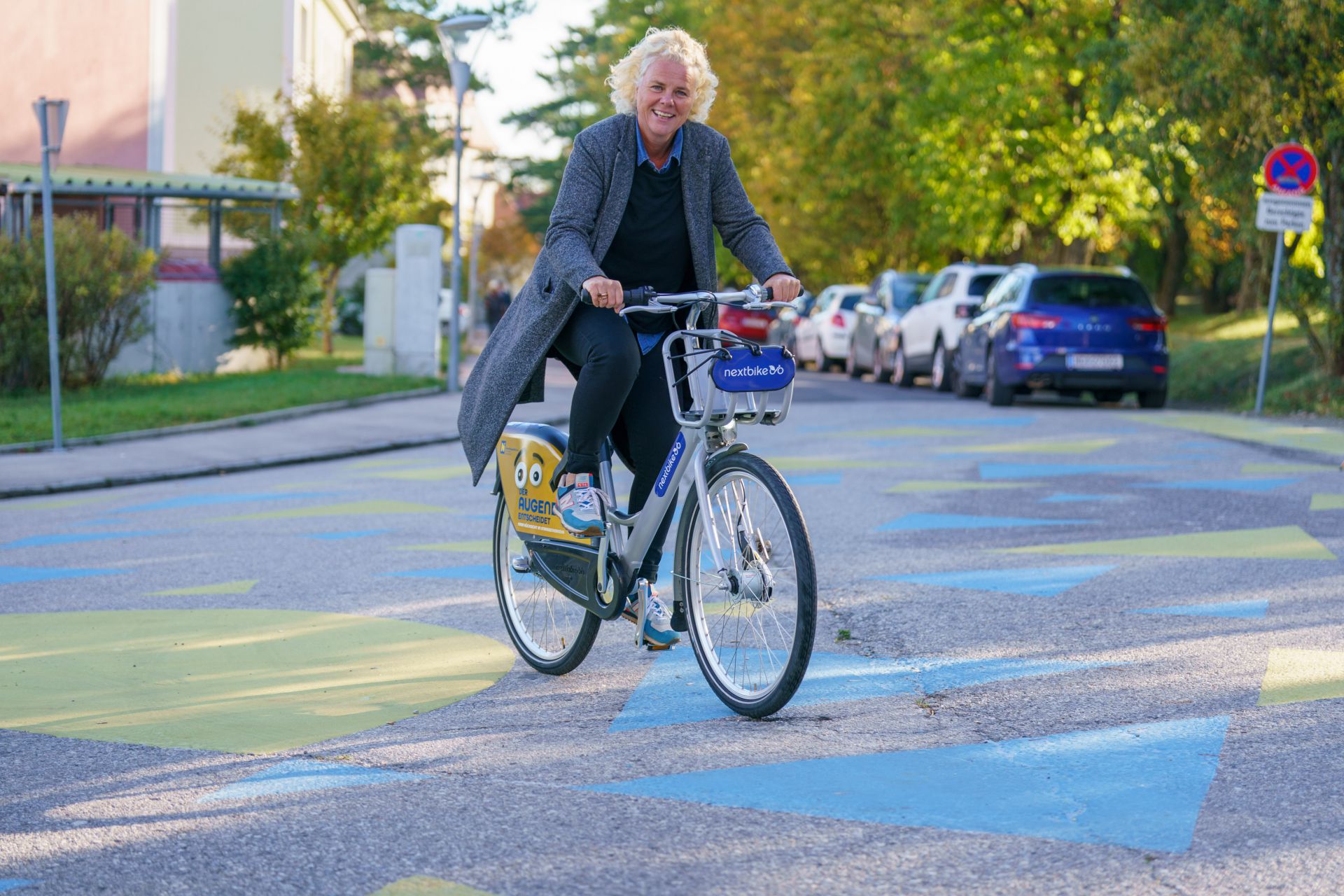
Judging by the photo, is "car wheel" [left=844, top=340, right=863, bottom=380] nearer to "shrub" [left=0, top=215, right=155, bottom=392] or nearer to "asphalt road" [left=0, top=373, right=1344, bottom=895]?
"shrub" [left=0, top=215, right=155, bottom=392]

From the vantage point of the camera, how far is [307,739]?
15.6 feet

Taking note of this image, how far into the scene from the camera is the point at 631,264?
17.6 ft

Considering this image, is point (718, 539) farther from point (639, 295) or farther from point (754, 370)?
point (639, 295)

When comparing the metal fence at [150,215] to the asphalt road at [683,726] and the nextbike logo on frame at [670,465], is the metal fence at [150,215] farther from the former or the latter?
the nextbike logo on frame at [670,465]

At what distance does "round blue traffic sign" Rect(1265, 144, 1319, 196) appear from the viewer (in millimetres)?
17188

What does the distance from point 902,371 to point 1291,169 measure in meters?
9.60

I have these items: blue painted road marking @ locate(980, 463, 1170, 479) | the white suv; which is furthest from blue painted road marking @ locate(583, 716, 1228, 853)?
the white suv

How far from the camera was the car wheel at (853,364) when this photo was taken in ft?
99.2

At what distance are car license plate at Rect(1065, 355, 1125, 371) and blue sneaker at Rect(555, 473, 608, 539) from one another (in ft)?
48.4

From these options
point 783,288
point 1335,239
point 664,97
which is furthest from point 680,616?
point 1335,239

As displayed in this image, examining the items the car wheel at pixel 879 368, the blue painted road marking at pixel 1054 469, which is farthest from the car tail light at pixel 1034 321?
the car wheel at pixel 879 368

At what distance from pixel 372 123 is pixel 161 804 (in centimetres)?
2769

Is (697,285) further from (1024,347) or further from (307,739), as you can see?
(1024,347)

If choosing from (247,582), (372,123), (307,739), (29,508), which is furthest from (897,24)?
(307,739)
